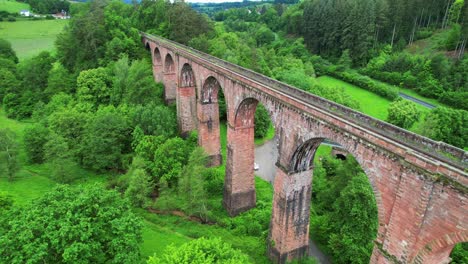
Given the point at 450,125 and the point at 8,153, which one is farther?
the point at 450,125

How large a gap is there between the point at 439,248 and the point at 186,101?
35.8m

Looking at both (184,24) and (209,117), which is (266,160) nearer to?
(209,117)

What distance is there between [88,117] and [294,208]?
32.4m

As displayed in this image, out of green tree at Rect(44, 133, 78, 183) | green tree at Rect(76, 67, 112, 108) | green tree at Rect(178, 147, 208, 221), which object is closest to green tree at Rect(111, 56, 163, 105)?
green tree at Rect(76, 67, 112, 108)

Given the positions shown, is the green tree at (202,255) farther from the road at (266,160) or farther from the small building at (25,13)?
the small building at (25,13)

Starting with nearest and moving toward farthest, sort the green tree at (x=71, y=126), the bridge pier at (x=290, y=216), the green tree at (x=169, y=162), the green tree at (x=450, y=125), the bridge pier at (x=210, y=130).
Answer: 1. the bridge pier at (x=290, y=216)
2. the green tree at (x=169, y=162)
3. the bridge pier at (x=210, y=130)
4. the green tree at (x=450, y=125)
5. the green tree at (x=71, y=126)

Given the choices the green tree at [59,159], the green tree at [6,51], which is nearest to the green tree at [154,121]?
the green tree at [59,159]

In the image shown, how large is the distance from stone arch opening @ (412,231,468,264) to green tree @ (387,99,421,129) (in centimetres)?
3853

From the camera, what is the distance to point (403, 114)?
165 ft

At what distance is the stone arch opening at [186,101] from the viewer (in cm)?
4431

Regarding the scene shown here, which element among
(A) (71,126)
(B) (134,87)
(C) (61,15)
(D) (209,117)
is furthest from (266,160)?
(C) (61,15)

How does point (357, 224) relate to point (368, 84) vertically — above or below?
below

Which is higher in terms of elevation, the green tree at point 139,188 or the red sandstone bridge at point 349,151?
the red sandstone bridge at point 349,151

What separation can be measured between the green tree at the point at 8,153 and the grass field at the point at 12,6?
10820 cm
